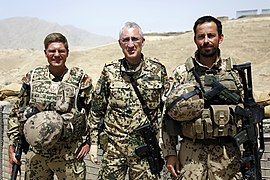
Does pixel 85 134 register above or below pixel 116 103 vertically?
below

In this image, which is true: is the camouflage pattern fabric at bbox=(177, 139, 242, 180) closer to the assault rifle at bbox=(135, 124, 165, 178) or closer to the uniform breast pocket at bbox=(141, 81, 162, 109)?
the assault rifle at bbox=(135, 124, 165, 178)

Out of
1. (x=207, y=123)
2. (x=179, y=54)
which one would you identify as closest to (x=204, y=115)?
(x=207, y=123)

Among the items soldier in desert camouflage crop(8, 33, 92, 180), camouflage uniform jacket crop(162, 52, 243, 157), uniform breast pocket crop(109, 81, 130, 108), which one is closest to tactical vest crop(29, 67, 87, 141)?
soldier in desert camouflage crop(8, 33, 92, 180)

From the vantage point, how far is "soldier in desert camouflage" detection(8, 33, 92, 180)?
147 inches

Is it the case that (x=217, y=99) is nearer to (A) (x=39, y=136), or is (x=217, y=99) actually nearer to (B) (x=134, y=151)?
(B) (x=134, y=151)

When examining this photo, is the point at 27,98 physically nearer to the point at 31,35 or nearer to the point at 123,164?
the point at 123,164

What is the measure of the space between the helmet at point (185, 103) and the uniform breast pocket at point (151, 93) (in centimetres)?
51

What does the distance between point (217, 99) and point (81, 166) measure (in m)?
1.25

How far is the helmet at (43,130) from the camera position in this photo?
11.9 feet

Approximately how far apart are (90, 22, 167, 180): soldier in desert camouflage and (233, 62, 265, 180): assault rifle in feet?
2.51

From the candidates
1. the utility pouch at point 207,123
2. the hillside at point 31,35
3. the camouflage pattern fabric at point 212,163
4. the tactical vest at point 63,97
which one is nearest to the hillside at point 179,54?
the tactical vest at point 63,97

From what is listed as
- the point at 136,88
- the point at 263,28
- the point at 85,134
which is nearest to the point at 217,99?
the point at 136,88

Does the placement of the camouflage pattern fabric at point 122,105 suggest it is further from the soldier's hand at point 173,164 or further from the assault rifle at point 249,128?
the assault rifle at point 249,128

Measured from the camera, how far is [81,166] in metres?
3.88
